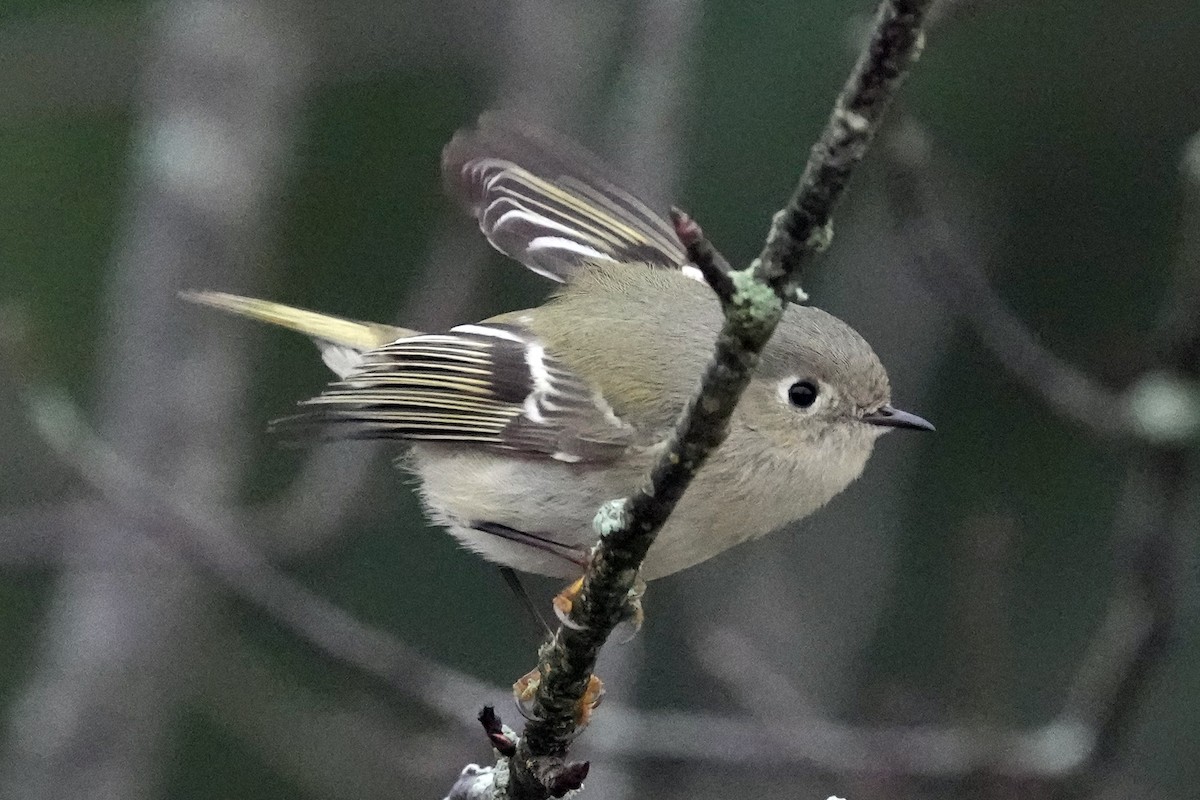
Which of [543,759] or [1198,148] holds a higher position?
[1198,148]

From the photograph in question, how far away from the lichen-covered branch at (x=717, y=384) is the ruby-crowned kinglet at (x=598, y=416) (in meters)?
0.29

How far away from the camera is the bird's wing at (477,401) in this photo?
201 centimetres

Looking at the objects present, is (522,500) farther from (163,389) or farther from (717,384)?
(163,389)

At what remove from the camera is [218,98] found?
348 centimetres

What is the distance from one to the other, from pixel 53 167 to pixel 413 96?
109 cm

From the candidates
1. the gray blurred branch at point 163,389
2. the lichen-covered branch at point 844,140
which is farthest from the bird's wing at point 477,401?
the gray blurred branch at point 163,389

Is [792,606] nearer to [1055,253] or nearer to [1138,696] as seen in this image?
[1138,696]

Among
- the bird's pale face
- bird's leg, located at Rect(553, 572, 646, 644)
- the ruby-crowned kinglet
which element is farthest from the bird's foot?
the bird's pale face

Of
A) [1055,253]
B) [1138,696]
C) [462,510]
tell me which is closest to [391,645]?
[462,510]

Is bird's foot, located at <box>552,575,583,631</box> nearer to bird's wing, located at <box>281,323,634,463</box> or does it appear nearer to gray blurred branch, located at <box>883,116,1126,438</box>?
bird's wing, located at <box>281,323,634,463</box>

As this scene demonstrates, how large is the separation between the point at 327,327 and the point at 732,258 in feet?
4.90

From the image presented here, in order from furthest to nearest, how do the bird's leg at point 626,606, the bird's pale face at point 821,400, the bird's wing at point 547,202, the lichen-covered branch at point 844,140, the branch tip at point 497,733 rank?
the bird's wing at point 547,202 < the bird's pale face at point 821,400 < the branch tip at point 497,733 < the bird's leg at point 626,606 < the lichen-covered branch at point 844,140

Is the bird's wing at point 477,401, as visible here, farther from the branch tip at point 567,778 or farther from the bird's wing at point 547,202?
the branch tip at point 567,778

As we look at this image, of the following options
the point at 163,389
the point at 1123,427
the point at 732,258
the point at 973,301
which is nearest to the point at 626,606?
the point at 1123,427
